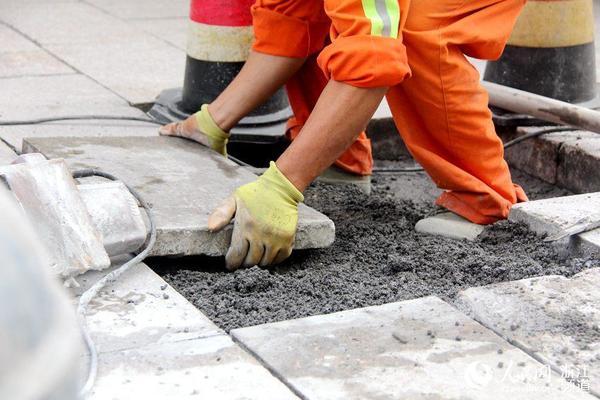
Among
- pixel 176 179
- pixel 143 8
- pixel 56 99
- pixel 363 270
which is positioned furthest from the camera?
pixel 143 8

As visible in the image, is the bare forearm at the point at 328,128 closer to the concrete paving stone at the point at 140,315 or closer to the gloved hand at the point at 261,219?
the gloved hand at the point at 261,219

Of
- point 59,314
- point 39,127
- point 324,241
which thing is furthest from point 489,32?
point 59,314

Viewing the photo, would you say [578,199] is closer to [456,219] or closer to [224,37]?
[456,219]

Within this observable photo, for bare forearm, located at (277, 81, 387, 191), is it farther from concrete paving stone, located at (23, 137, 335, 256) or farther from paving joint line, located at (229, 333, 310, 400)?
paving joint line, located at (229, 333, 310, 400)

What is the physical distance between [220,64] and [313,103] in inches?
22.2

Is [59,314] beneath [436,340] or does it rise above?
above

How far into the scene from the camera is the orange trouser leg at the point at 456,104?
128 inches

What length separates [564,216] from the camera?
318cm

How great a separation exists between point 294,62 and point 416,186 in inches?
34.8

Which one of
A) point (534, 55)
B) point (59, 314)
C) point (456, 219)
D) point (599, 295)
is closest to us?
point (59, 314)

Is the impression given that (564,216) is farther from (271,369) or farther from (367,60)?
(271,369)

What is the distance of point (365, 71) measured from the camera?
297cm

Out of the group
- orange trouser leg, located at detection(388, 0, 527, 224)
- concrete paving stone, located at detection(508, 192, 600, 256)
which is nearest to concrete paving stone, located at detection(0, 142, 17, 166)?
orange trouser leg, located at detection(388, 0, 527, 224)

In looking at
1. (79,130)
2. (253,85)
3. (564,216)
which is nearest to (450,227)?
(564,216)
